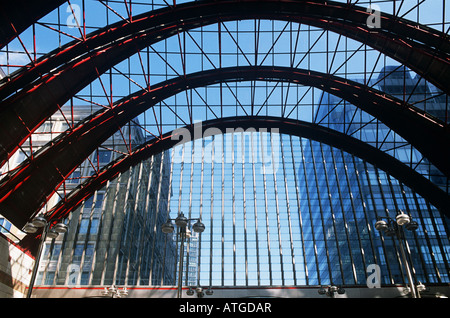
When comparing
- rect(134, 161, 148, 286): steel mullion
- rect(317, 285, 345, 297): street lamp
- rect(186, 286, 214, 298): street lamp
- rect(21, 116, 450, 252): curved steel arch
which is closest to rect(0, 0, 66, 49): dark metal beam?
rect(21, 116, 450, 252): curved steel arch

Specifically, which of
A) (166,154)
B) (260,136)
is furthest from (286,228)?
(166,154)

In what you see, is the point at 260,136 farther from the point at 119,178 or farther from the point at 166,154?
the point at 119,178

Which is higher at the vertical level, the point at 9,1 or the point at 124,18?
the point at 124,18

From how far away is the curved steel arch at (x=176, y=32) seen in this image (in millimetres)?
22781

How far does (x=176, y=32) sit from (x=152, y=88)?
565 cm

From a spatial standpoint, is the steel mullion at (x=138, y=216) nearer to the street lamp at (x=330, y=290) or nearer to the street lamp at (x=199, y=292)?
the street lamp at (x=199, y=292)

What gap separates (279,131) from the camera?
36594mm

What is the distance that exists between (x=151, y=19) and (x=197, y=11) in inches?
123

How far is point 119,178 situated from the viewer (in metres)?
33.9

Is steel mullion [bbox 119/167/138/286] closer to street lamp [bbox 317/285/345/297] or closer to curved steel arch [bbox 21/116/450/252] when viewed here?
curved steel arch [bbox 21/116/450/252]

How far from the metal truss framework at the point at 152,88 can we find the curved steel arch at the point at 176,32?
0.06m

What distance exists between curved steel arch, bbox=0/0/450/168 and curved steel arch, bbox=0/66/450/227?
10.8ft

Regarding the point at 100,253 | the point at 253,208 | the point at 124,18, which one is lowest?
the point at 100,253

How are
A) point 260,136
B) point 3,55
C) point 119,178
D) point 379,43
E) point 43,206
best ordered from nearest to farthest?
point 3,55, point 379,43, point 43,206, point 119,178, point 260,136
